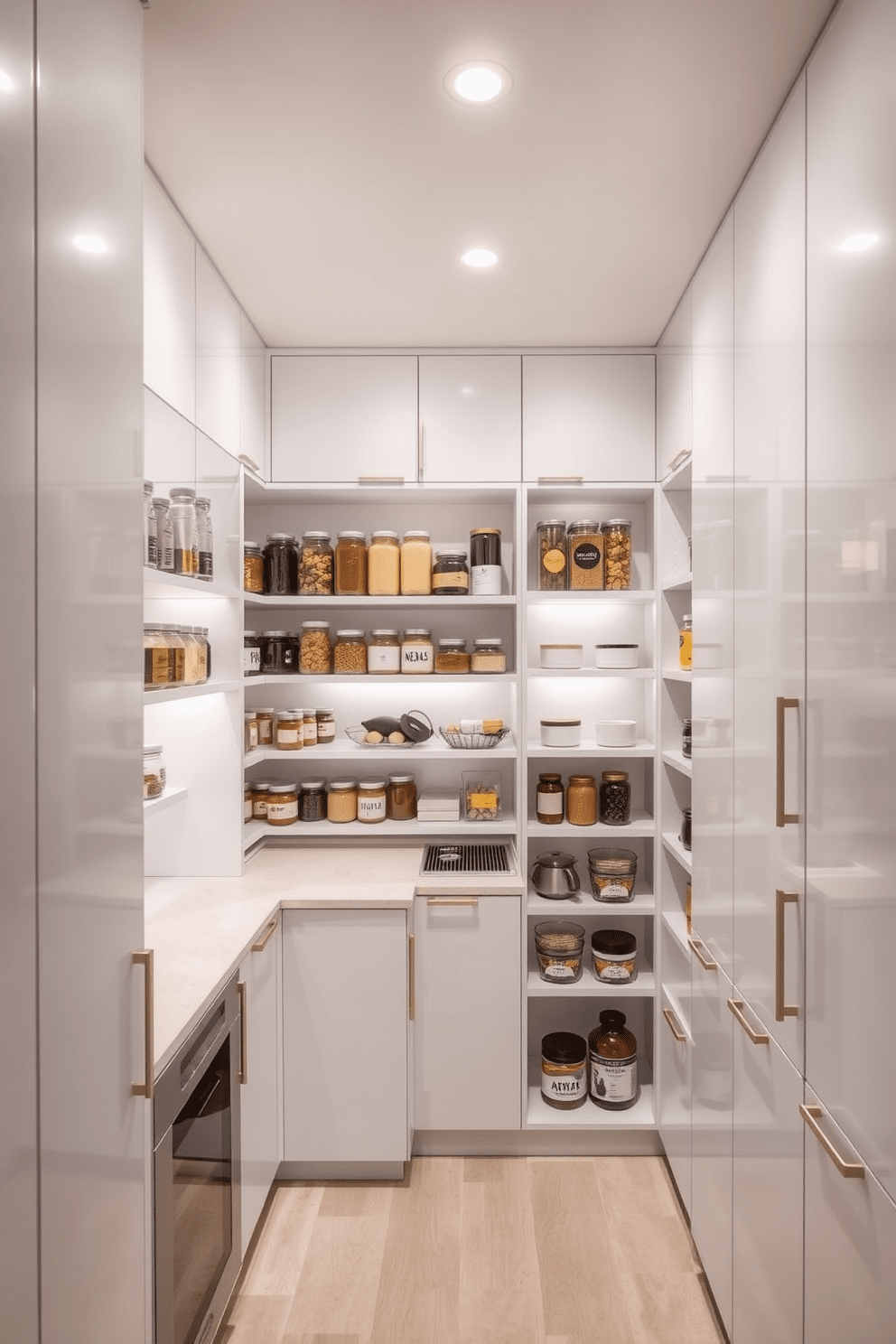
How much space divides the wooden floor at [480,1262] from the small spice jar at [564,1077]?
0.18 m

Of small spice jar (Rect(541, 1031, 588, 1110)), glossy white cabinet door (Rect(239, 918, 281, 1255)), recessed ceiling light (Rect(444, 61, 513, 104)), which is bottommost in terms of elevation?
small spice jar (Rect(541, 1031, 588, 1110))

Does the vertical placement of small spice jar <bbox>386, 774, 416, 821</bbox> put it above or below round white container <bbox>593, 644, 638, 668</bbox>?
below

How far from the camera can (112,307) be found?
117 cm

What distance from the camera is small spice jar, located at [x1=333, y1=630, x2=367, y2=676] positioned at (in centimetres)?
291

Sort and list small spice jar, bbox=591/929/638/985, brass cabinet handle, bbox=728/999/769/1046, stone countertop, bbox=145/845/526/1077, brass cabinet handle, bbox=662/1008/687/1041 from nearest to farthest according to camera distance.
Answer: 1. brass cabinet handle, bbox=728/999/769/1046
2. stone countertop, bbox=145/845/526/1077
3. brass cabinet handle, bbox=662/1008/687/1041
4. small spice jar, bbox=591/929/638/985

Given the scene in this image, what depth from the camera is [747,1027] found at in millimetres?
1658

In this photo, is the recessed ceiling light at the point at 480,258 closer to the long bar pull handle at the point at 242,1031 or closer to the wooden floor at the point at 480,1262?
the long bar pull handle at the point at 242,1031

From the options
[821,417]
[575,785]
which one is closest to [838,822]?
[821,417]

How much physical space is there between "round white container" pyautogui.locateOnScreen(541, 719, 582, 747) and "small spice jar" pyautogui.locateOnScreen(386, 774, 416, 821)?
0.51m

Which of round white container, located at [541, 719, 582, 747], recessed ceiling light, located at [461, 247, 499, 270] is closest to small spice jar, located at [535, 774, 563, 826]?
round white container, located at [541, 719, 582, 747]

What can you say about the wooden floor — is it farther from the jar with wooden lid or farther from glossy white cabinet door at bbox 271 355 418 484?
glossy white cabinet door at bbox 271 355 418 484

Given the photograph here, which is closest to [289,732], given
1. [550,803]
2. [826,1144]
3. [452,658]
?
[452,658]

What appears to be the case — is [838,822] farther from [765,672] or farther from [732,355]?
[732,355]

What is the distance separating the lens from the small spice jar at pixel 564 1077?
108 inches
